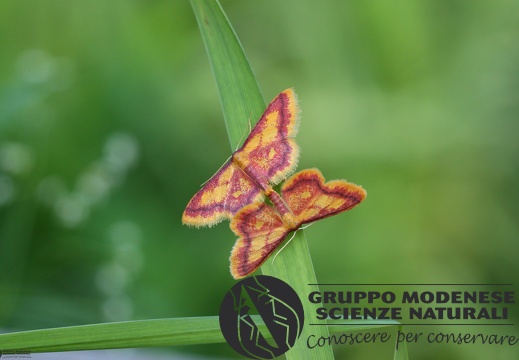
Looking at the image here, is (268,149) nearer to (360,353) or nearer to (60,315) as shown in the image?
(360,353)

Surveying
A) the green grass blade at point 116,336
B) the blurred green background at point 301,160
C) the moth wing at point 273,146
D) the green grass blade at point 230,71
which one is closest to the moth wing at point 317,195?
the moth wing at point 273,146

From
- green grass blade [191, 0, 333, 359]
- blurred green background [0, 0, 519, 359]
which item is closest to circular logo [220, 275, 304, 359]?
green grass blade [191, 0, 333, 359]

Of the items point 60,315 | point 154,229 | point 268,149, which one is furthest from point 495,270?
point 60,315

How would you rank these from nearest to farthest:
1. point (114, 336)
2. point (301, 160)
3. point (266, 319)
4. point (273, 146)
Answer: point (114, 336) < point (266, 319) < point (273, 146) < point (301, 160)

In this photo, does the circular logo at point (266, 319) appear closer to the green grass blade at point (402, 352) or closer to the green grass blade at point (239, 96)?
the green grass blade at point (239, 96)

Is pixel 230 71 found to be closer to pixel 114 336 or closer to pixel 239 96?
pixel 239 96

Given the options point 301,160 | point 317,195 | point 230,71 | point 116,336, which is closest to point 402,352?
point 317,195

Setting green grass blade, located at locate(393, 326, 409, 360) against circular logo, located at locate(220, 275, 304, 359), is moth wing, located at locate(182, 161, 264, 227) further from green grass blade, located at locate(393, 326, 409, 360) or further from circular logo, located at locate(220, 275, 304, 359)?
green grass blade, located at locate(393, 326, 409, 360)
